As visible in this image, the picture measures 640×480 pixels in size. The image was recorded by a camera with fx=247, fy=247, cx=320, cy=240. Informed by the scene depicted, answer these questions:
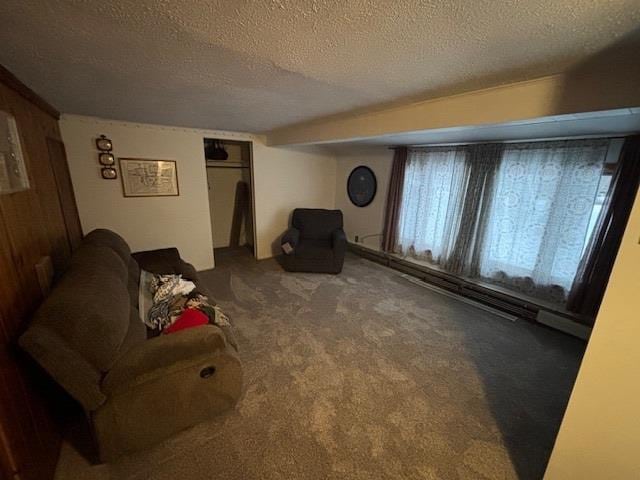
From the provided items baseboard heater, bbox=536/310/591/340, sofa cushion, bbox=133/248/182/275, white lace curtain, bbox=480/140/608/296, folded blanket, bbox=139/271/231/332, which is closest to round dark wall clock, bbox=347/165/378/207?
white lace curtain, bbox=480/140/608/296

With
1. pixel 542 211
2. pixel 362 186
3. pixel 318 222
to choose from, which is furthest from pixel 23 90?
pixel 542 211

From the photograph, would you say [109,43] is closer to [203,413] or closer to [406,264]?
[203,413]

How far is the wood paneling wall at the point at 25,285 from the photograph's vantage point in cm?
97

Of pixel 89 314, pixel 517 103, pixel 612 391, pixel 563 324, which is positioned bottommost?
pixel 563 324

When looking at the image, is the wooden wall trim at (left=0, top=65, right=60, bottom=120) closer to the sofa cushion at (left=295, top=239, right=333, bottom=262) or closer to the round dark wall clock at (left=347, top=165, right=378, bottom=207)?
the sofa cushion at (left=295, top=239, right=333, bottom=262)

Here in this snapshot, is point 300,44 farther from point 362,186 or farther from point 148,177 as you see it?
point 362,186

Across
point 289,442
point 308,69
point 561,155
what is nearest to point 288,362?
point 289,442

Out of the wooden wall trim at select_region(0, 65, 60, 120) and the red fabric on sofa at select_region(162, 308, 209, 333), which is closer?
the wooden wall trim at select_region(0, 65, 60, 120)

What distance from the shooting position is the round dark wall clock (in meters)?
4.20

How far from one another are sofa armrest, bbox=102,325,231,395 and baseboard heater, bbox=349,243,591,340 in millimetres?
2832

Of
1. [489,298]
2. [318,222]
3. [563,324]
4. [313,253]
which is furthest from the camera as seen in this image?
[318,222]

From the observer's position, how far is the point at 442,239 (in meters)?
3.34

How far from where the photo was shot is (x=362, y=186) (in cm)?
436

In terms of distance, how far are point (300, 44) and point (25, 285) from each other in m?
1.74
